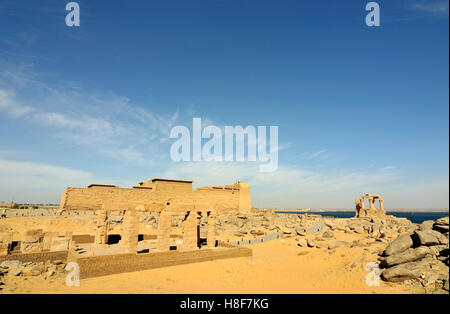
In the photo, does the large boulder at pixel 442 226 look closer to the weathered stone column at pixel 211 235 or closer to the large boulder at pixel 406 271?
the large boulder at pixel 406 271

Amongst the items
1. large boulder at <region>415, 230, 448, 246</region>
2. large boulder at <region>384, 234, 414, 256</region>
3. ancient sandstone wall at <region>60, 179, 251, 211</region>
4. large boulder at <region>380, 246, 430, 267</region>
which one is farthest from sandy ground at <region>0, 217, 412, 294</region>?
ancient sandstone wall at <region>60, 179, 251, 211</region>

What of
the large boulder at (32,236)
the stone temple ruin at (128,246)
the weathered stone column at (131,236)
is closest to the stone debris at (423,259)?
the stone temple ruin at (128,246)

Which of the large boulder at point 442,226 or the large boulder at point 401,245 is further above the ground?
the large boulder at point 442,226

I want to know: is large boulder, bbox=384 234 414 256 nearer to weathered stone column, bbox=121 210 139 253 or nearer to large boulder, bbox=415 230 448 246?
large boulder, bbox=415 230 448 246

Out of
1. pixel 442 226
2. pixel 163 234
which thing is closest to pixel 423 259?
pixel 442 226

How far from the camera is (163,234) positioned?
594 inches

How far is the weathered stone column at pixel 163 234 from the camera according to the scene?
15070mm

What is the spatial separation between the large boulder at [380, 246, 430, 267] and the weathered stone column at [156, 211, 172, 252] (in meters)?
11.1

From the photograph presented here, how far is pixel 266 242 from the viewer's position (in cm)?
2300

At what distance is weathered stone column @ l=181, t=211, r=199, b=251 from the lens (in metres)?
15.9

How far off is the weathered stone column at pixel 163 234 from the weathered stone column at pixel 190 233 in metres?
1.13
